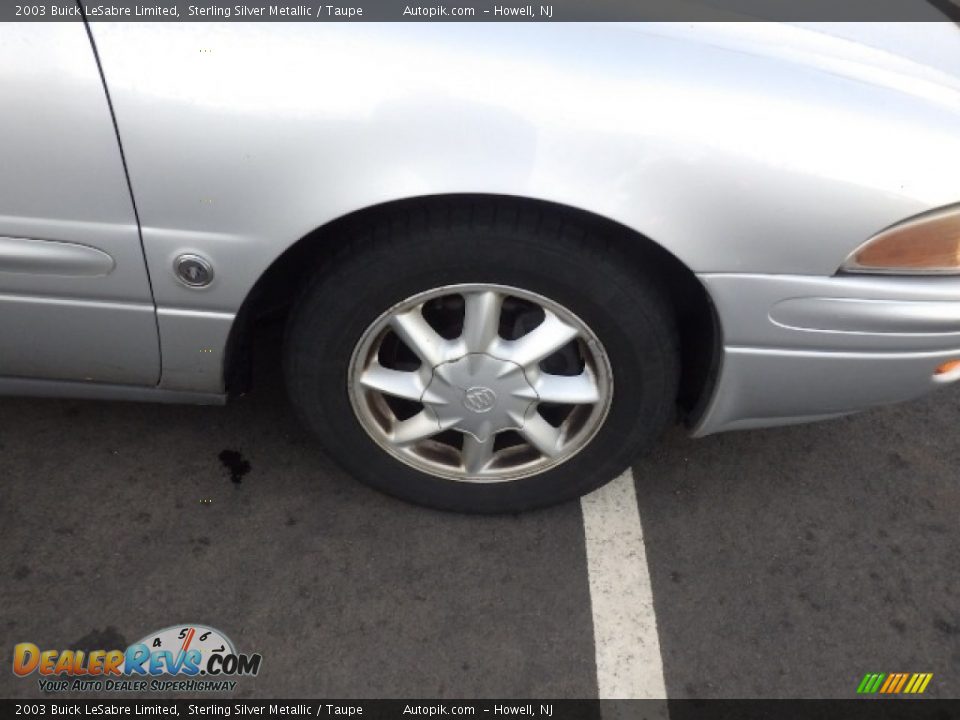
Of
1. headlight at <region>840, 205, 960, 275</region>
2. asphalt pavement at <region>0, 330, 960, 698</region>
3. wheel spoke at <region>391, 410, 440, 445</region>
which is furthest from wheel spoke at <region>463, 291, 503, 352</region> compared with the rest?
headlight at <region>840, 205, 960, 275</region>

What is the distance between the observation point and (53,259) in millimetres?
1823

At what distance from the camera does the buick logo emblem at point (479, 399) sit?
2033mm

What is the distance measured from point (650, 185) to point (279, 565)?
123 cm

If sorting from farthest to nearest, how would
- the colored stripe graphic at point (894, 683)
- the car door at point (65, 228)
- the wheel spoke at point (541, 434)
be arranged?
the wheel spoke at point (541, 434) → the colored stripe graphic at point (894, 683) → the car door at point (65, 228)

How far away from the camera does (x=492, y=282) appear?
1.87 m

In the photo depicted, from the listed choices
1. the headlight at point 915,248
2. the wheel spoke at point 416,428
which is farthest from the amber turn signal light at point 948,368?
the wheel spoke at point 416,428

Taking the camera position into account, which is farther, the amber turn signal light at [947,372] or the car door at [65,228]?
the amber turn signal light at [947,372]

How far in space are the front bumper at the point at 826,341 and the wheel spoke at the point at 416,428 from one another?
0.65 m

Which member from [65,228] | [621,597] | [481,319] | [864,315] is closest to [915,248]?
[864,315]

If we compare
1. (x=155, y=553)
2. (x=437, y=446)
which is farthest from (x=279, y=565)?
(x=437, y=446)

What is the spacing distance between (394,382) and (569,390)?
0.40m

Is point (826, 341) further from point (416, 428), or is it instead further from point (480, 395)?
point (416, 428)

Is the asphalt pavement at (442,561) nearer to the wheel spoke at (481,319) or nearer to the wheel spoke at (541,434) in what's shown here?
the wheel spoke at (541,434)

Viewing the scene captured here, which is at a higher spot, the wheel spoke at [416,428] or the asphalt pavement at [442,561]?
the wheel spoke at [416,428]
